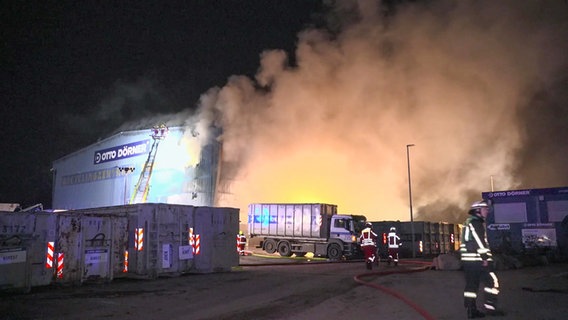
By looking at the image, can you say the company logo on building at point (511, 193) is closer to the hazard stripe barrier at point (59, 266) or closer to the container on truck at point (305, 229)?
the container on truck at point (305, 229)

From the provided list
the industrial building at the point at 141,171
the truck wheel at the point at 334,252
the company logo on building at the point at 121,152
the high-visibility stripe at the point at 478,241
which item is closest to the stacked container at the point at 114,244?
the truck wheel at the point at 334,252

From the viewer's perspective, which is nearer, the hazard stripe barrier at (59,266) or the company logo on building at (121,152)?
the hazard stripe barrier at (59,266)

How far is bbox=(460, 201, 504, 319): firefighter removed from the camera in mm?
6737

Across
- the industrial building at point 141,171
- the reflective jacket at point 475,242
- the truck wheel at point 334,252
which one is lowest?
the truck wheel at point 334,252

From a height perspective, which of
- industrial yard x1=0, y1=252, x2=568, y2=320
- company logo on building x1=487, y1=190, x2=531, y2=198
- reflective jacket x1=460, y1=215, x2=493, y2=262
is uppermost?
company logo on building x1=487, y1=190, x2=531, y2=198

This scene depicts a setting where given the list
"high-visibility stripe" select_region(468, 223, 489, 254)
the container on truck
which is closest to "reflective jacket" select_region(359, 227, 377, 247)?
the container on truck

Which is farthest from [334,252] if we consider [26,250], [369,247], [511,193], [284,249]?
[26,250]

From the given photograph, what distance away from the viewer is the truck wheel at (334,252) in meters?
22.0

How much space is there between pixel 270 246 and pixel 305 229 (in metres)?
2.38

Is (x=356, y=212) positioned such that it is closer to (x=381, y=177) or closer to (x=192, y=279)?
(x=381, y=177)

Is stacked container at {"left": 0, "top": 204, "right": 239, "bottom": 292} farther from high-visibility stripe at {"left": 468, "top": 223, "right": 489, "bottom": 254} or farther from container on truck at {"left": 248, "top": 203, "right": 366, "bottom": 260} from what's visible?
high-visibility stripe at {"left": 468, "top": 223, "right": 489, "bottom": 254}

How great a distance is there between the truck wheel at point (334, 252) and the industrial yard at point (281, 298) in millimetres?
9279

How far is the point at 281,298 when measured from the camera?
887 cm

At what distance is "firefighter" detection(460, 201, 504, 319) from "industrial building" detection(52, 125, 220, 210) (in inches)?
839
